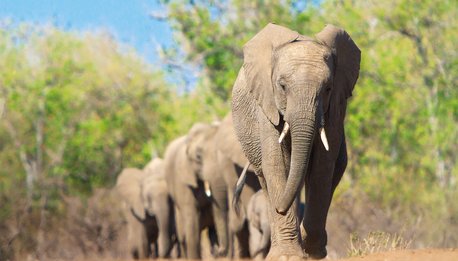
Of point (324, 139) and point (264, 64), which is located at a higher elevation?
point (264, 64)

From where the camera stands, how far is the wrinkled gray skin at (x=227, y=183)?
63.4ft

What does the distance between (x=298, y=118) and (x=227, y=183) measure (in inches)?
433

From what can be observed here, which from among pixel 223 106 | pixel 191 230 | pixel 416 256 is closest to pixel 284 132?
pixel 416 256

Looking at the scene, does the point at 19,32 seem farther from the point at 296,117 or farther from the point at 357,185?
the point at 296,117

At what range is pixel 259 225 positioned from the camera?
17672 millimetres

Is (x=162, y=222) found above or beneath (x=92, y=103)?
beneath

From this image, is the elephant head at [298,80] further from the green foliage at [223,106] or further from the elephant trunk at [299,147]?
the green foliage at [223,106]

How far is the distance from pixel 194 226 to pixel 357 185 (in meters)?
8.19

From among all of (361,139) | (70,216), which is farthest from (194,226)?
(361,139)

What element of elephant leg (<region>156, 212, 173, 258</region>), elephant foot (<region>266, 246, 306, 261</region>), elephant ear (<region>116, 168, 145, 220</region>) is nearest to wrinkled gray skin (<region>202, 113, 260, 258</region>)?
elephant leg (<region>156, 212, 173, 258</region>)

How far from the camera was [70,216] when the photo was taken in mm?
29703

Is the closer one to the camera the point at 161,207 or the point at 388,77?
the point at 161,207

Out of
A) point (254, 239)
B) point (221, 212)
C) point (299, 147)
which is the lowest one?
point (254, 239)

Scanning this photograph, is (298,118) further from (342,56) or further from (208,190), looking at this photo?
(208,190)
